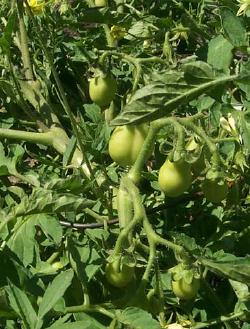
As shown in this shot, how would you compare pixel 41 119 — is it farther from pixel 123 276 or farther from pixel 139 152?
pixel 123 276

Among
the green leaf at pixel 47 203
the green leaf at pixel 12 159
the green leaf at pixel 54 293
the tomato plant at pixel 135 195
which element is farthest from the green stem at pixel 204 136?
the green leaf at pixel 12 159

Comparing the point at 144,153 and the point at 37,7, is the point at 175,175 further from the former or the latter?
the point at 37,7

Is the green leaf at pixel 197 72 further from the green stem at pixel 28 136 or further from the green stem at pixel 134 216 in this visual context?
the green stem at pixel 28 136

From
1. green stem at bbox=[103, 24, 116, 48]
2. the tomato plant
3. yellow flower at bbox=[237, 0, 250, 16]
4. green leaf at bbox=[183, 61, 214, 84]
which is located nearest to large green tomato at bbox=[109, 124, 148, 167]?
A: the tomato plant

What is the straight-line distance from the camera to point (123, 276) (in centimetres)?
119

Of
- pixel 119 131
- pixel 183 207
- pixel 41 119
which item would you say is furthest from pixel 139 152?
pixel 41 119

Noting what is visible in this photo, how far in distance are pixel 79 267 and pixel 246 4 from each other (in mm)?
746

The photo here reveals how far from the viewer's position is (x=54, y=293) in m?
1.08

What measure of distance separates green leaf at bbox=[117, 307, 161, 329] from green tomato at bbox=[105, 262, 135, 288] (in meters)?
0.08

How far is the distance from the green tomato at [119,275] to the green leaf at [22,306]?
0.16 m

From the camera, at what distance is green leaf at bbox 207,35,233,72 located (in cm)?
129

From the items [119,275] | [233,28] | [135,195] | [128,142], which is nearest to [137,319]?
[119,275]

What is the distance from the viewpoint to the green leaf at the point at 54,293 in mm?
1065

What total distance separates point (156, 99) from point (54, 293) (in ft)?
1.14
